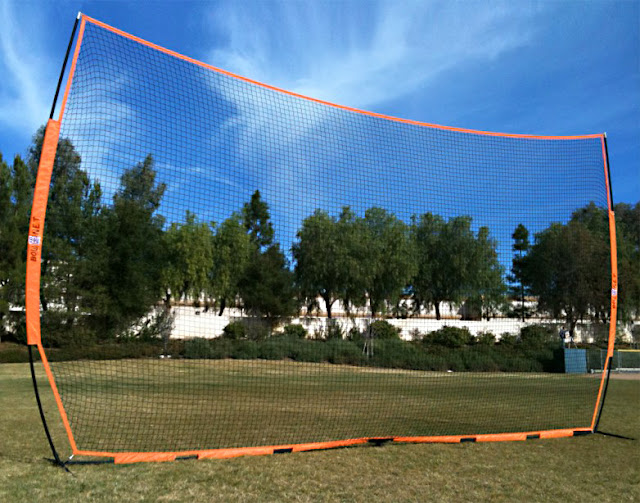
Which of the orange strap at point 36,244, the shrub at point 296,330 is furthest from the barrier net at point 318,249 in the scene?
the shrub at point 296,330

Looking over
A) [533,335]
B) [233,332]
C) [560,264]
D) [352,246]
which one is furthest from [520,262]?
[233,332]

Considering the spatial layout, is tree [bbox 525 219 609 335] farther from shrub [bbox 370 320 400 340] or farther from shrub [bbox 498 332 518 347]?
shrub [bbox 370 320 400 340]

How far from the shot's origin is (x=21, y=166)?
24.1 m

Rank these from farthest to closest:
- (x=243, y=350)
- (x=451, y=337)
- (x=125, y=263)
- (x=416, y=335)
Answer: (x=125, y=263)
(x=416, y=335)
(x=243, y=350)
(x=451, y=337)

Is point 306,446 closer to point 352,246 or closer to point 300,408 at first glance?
point 300,408

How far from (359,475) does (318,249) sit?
6046mm

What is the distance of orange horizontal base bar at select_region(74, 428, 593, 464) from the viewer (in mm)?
5418

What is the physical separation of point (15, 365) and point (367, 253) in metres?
14.6

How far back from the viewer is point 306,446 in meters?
6.02

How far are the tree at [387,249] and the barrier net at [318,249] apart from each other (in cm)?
6

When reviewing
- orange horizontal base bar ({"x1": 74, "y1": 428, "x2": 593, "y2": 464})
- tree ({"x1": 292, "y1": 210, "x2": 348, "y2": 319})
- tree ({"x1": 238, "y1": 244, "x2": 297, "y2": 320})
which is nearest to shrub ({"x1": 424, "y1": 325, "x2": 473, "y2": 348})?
tree ({"x1": 292, "y1": 210, "x2": 348, "y2": 319})

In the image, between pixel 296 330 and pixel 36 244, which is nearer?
pixel 36 244

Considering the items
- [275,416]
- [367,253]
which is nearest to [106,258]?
[367,253]

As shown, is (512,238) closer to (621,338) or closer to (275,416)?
(275,416)
